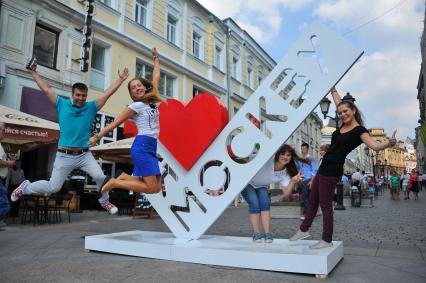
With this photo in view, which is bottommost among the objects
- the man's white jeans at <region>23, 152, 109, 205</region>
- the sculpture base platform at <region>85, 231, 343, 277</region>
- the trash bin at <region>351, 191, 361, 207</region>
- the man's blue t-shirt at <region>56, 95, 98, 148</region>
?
the sculpture base platform at <region>85, 231, 343, 277</region>

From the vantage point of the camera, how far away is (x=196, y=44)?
19.6 metres

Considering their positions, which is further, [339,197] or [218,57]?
[218,57]

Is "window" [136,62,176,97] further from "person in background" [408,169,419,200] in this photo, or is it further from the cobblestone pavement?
"person in background" [408,169,419,200]

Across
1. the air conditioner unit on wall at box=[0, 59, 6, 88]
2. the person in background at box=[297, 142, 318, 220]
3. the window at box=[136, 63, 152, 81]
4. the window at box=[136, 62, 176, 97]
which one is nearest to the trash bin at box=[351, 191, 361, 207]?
the person in background at box=[297, 142, 318, 220]

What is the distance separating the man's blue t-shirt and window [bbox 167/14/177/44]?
13743 millimetres

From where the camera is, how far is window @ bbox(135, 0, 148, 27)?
15.5 metres

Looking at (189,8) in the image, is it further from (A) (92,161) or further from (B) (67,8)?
(A) (92,161)

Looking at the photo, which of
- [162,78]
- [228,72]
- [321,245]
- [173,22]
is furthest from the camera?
[228,72]

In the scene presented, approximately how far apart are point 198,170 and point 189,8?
52.9 feet

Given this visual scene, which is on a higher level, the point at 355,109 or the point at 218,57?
the point at 218,57

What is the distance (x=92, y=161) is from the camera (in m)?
4.41

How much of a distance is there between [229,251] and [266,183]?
41.7 inches

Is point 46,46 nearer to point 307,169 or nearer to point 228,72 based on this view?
point 307,169

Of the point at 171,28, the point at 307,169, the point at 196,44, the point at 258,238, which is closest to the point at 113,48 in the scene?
the point at 171,28
